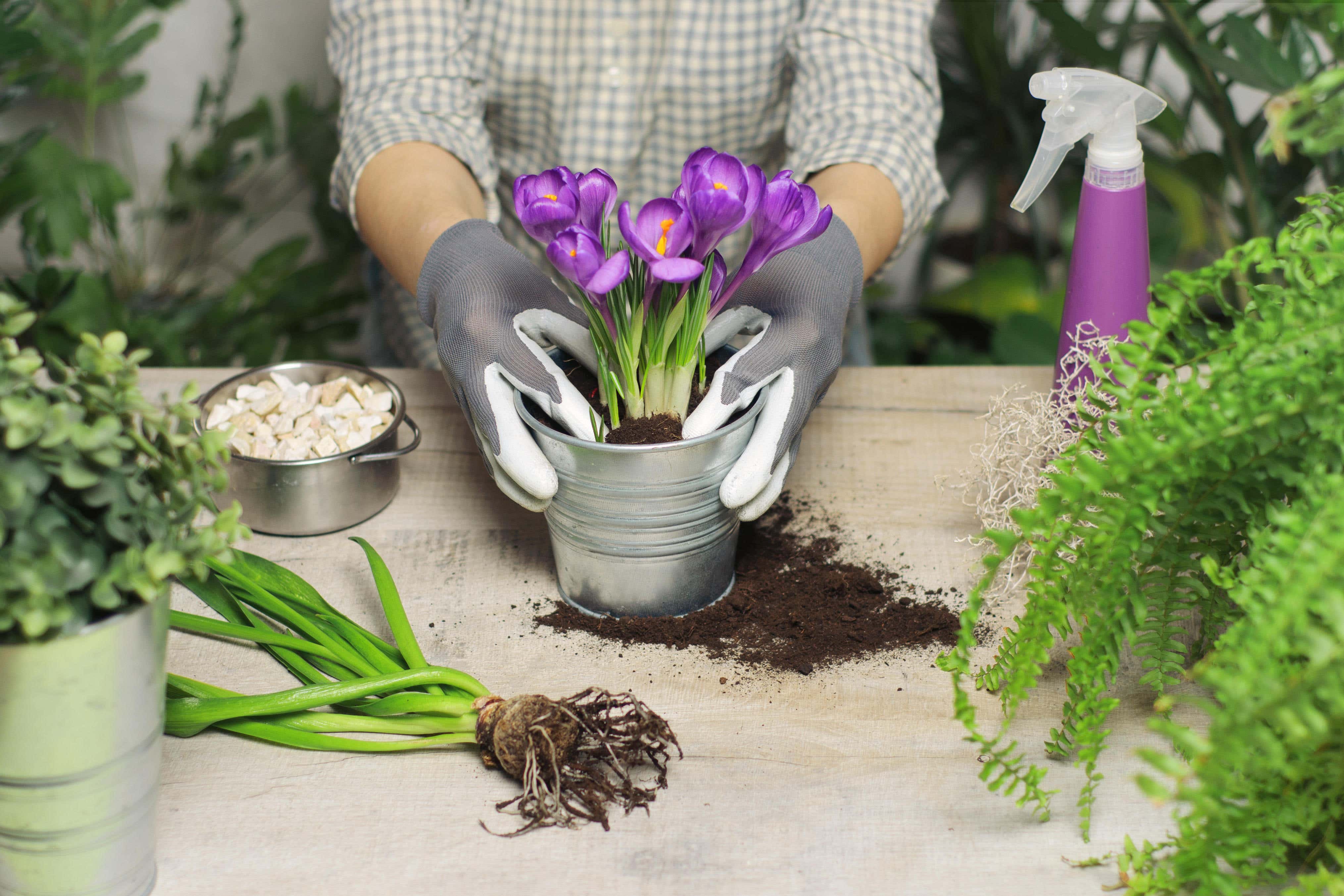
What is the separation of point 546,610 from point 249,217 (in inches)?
58.4

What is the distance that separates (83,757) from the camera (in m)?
0.52

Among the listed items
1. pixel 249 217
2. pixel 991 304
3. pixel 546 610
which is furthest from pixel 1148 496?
pixel 249 217

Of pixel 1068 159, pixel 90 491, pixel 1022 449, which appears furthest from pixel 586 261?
pixel 1068 159

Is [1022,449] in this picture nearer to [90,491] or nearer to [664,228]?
[664,228]

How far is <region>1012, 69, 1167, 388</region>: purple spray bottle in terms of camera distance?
0.79 m

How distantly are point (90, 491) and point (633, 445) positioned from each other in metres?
0.33

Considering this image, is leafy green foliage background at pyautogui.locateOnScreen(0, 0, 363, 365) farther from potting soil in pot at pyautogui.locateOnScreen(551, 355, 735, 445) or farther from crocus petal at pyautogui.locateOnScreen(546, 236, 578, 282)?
crocus petal at pyautogui.locateOnScreen(546, 236, 578, 282)

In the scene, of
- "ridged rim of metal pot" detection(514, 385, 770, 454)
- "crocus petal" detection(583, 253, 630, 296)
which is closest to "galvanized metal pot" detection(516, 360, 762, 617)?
"ridged rim of metal pot" detection(514, 385, 770, 454)

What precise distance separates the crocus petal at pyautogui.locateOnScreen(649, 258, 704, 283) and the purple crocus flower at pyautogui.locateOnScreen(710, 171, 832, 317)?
0.07m

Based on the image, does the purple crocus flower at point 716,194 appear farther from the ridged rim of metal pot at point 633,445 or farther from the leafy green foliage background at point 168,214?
the leafy green foliage background at point 168,214

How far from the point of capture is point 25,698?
0.49m

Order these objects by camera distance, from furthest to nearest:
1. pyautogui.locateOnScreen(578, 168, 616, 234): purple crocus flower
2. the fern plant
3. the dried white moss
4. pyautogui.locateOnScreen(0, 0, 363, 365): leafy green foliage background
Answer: pyautogui.locateOnScreen(0, 0, 363, 365): leafy green foliage background, the dried white moss, pyautogui.locateOnScreen(578, 168, 616, 234): purple crocus flower, the fern plant

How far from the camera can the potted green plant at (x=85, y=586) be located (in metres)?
0.47

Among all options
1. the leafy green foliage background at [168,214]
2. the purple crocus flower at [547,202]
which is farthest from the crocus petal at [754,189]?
the leafy green foliage background at [168,214]
